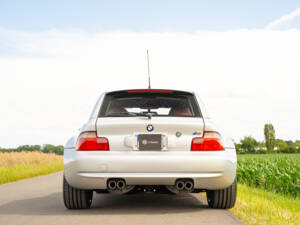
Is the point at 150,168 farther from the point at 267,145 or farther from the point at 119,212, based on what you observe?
the point at 267,145

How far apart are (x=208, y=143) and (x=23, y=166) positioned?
16140 mm

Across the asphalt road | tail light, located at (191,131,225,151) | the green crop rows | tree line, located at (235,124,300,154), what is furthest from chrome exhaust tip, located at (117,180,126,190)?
tree line, located at (235,124,300,154)

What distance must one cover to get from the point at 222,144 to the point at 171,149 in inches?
27.1

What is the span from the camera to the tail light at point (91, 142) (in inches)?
209

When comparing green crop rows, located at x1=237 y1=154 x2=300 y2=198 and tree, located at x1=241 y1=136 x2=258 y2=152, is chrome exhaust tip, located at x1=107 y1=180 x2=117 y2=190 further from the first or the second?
tree, located at x1=241 y1=136 x2=258 y2=152

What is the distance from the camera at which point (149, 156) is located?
204 inches

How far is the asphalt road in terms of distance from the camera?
507 centimetres

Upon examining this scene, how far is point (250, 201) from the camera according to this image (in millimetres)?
6715

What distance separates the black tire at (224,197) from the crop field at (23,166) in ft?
30.6

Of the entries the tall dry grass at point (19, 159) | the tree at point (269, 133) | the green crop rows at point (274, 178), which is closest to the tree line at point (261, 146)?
the tree at point (269, 133)

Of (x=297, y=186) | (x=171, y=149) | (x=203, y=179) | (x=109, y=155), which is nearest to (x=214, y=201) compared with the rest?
(x=203, y=179)

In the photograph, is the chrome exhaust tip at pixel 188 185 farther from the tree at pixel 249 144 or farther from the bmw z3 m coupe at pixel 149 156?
the tree at pixel 249 144

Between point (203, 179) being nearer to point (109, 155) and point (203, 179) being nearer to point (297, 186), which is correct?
point (109, 155)

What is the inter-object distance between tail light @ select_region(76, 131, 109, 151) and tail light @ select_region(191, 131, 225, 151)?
113 centimetres
